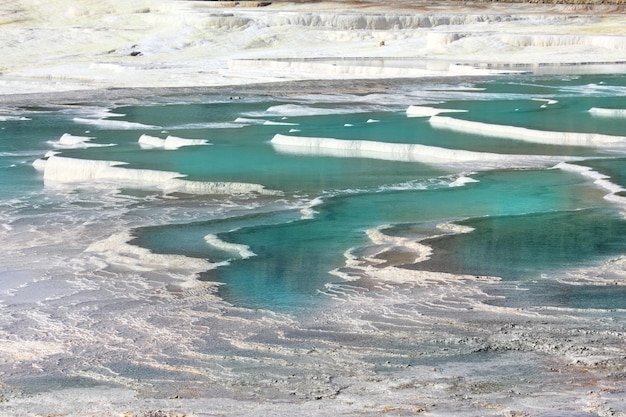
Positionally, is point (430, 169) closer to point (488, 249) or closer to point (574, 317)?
point (488, 249)

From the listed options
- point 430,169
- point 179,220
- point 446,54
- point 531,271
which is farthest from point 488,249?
point 446,54

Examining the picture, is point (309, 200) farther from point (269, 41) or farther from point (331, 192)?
point (269, 41)

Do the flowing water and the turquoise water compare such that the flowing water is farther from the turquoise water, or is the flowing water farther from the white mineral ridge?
the white mineral ridge

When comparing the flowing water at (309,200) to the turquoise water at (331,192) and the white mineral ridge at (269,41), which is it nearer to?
the turquoise water at (331,192)

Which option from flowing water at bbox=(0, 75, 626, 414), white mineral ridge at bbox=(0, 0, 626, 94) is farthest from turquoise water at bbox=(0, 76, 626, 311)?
white mineral ridge at bbox=(0, 0, 626, 94)

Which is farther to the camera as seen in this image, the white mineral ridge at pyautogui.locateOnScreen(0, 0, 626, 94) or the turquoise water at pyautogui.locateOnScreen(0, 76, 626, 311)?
the white mineral ridge at pyautogui.locateOnScreen(0, 0, 626, 94)

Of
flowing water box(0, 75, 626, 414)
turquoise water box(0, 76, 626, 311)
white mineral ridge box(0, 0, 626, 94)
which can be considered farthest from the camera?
white mineral ridge box(0, 0, 626, 94)

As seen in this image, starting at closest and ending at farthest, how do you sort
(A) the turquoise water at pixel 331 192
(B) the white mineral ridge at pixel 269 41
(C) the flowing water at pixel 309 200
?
(C) the flowing water at pixel 309 200 → (A) the turquoise water at pixel 331 192 → (B) the white mineral ridge at pixel 269 41

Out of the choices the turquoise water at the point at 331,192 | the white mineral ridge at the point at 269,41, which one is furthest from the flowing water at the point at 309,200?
the white mineral ridge at the point at 269,41
